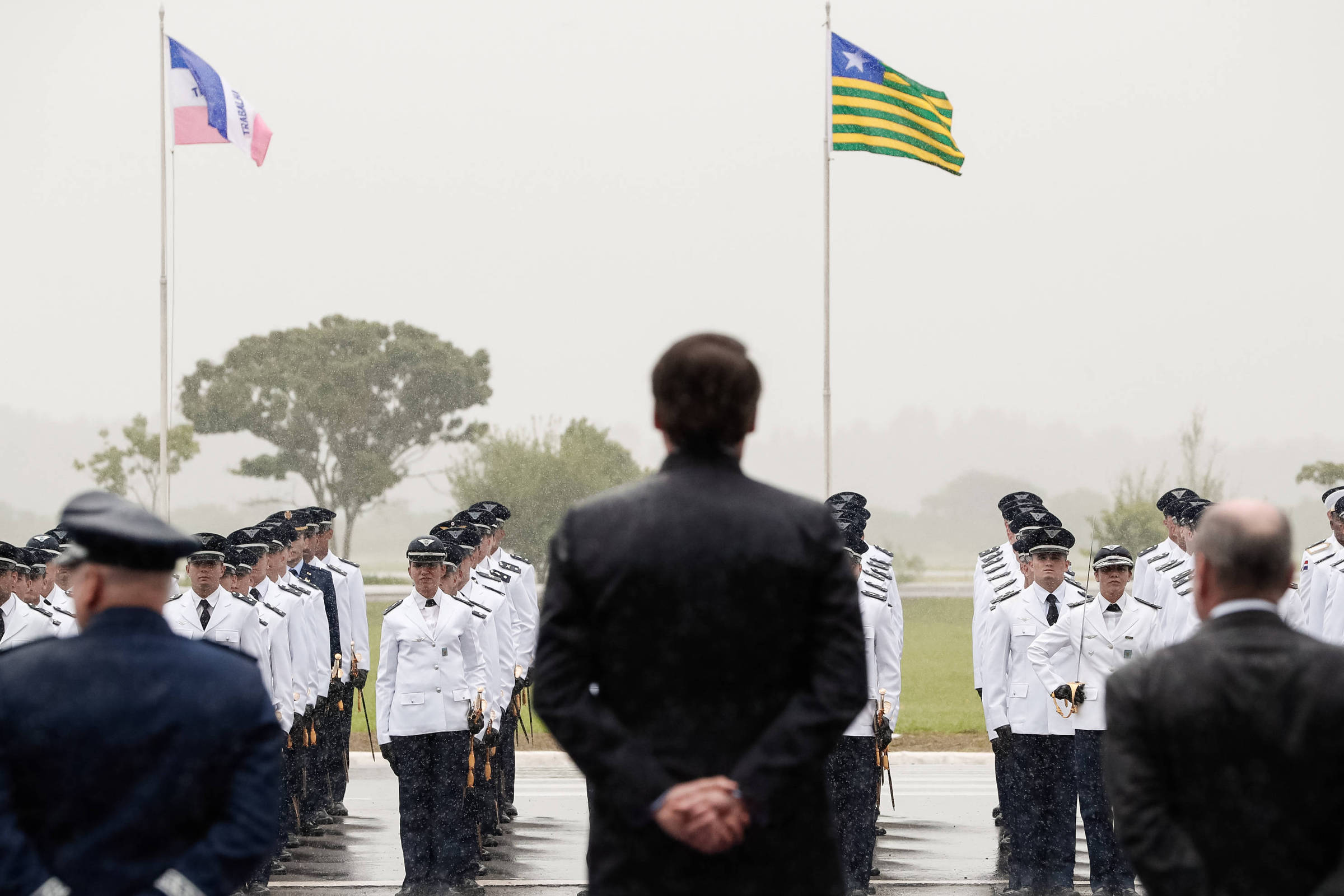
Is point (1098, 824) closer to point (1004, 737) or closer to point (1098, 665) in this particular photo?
point (1004, 737)

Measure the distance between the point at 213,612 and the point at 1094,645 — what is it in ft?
15.6

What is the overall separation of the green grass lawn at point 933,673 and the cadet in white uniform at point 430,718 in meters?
0.89

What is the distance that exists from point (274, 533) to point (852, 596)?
9149mm

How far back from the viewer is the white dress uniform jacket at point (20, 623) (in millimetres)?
9875

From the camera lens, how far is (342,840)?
36.5 ft

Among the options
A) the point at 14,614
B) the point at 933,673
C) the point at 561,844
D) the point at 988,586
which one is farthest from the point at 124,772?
the point at 933,673

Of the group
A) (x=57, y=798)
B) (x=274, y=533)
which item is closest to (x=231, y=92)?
(x=274, y=533)

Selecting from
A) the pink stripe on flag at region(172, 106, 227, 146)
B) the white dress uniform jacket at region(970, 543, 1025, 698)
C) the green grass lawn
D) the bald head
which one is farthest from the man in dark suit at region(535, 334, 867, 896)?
the pink stripe on flag at region(172, 106, 227, 146)

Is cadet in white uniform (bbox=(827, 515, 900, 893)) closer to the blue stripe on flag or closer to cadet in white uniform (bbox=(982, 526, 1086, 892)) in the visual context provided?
cadet in white uniform (bbox=(982, 526, 1086, 892))

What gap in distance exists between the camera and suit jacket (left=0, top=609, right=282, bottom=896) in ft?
10.00

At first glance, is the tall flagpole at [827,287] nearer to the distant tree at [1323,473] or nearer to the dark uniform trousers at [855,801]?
the dark uniform trousers at [855,801]

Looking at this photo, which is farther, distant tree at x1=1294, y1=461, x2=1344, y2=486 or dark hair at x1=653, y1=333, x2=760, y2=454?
distant tree at x1=1294, y1=461, x2=1344, y2=486

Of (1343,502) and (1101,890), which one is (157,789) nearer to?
(1101,890)

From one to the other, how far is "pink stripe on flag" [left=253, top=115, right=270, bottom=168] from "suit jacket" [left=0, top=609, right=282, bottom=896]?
18927mm
